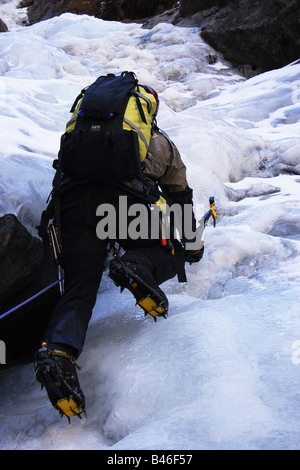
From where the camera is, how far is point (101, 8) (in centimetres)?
1823

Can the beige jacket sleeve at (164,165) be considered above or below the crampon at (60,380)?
above

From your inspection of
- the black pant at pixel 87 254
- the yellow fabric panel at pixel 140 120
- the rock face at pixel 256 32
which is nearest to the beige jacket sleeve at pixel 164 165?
the yellow fabric panel at pixel 140 120

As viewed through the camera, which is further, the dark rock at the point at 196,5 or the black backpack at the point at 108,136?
the dark rock at the point at 196,5

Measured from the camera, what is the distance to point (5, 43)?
9766 millimetres

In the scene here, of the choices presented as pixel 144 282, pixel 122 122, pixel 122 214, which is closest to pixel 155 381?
pixel 144 282

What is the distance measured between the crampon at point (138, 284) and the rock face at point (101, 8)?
17914 millimetres

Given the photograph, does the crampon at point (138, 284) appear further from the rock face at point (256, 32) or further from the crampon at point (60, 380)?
the rock face at point (256, 32)

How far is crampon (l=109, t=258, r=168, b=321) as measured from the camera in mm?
1946

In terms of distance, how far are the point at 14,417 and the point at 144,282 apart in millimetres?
918

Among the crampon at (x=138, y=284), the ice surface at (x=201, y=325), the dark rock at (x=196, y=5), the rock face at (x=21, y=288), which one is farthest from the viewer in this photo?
the dark rock at (x=196, y=5)

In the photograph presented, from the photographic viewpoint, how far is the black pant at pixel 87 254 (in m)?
2.02

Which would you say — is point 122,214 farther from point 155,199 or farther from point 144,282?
point 144,282

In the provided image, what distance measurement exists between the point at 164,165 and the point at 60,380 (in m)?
1.38

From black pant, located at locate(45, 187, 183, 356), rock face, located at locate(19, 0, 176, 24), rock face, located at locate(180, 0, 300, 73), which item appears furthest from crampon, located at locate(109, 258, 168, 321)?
rock face, located at locate(19, 0, 176, 24)
